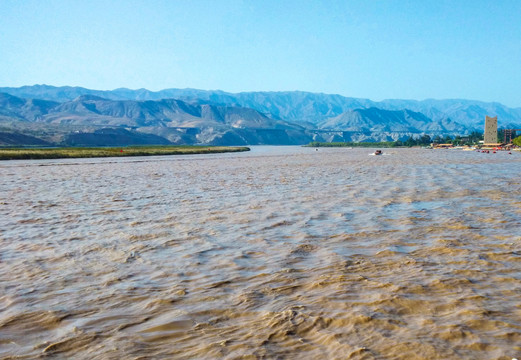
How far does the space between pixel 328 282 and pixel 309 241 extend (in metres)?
4.65

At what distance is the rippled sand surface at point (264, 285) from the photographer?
7852 millimetres

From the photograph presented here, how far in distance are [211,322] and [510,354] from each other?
5.05 m

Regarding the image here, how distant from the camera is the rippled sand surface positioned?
25.8 feet

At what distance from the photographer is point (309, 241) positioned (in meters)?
15.8

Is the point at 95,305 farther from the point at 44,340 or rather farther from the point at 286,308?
the point at 286,308

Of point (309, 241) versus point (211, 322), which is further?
point (309, 241)

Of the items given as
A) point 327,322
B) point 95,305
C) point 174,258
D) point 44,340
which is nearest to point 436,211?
point 174,258

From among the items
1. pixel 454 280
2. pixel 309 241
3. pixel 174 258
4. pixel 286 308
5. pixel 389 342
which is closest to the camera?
pixel 389 342

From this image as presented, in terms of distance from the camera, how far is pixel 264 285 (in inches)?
435

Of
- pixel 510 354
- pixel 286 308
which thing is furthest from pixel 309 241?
pixel 510 354

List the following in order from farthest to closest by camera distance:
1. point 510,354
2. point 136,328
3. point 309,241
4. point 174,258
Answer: point 309,241
point 174,258
point 136,328
point 510,354

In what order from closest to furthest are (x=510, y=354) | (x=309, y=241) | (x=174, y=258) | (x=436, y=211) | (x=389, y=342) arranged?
(x=510, y=354) → (x=389, y=342) → (x=174, y=258) → (x=309, y=241) → (x=436, y=211)

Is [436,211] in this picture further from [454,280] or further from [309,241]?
[454,280]

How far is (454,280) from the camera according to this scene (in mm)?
11164
